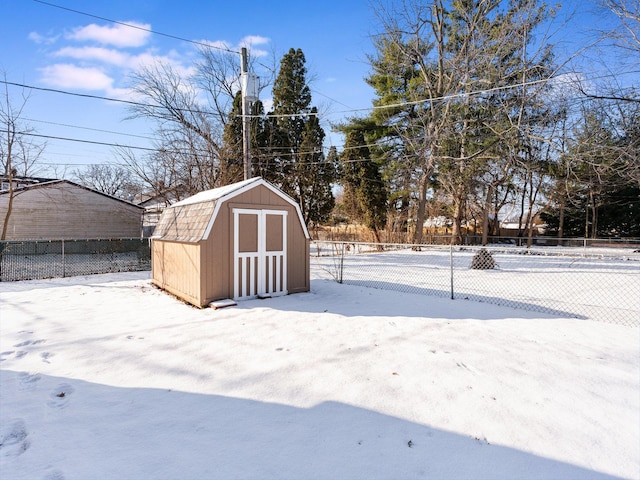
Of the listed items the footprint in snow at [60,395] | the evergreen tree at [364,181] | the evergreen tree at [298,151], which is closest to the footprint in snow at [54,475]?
the footprint in snow at [60,395]

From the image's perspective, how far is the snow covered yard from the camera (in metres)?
2.09

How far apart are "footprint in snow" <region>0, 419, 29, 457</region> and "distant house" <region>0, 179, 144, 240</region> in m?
16.6

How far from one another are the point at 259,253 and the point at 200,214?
1.39 m

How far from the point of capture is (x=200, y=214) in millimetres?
6613

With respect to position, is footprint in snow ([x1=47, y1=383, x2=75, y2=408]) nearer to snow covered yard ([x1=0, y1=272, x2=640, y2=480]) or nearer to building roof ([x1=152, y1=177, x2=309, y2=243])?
snow covered yard ([x1=0, y1=272, x2=640, y2=480])

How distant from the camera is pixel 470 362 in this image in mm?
3592

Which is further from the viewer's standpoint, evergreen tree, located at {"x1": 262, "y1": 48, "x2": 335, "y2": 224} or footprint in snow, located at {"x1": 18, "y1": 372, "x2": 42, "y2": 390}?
evergreen tree, located at {"x1": 262, "y1": 48, "x2": 335, "y2": 224}

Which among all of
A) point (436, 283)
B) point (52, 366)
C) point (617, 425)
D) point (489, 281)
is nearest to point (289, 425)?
point (617, 425)

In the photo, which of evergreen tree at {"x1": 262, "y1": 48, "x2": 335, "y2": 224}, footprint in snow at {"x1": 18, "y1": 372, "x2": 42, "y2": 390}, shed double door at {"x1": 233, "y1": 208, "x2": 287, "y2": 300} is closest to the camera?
footprint in snow at {"x1": 18, "y1": 372, "x2": 42, "y2": 390}

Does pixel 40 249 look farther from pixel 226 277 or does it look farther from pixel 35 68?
pixel 226 277

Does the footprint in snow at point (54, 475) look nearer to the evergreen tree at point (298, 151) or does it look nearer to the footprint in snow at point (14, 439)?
the footprint in snow at point (14, 439)

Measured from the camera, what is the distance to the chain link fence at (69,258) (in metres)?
9.40

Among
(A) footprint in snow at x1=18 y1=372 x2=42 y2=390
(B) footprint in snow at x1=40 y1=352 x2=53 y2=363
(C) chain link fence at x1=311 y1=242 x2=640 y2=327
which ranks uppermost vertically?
(C) chain link fence at x1=311 y1=242 x2=640 y2=327

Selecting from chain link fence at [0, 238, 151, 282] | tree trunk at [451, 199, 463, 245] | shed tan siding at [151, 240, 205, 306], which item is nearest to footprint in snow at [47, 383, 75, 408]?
shed tan siding at [151, 240, 205, 306]
